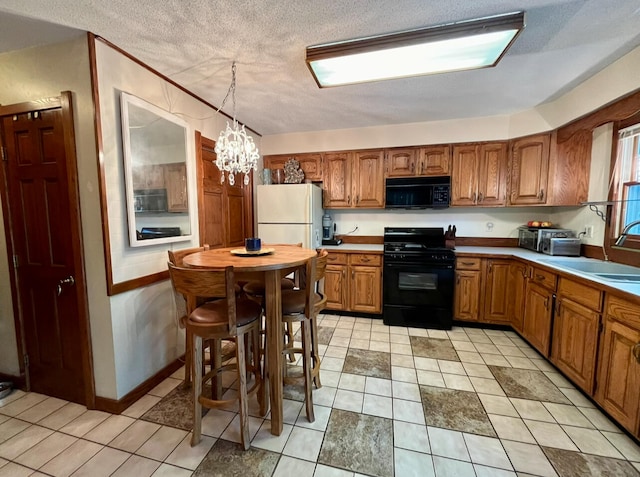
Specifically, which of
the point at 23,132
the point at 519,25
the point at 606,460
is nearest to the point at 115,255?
the point at 23,132

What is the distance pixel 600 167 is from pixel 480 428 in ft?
8.71

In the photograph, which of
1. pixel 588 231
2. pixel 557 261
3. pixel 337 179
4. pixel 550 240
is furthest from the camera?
pixel 337 179

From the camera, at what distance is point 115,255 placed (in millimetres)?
1826

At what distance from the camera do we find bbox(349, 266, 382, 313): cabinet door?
3.40 metres

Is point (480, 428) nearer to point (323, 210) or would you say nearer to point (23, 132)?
point (323, 210)

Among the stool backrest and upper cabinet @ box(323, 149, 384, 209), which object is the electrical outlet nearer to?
upper cabinet @ box(323, 149, 384, 209)

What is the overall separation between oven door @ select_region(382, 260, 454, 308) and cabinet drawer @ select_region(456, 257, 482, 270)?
151 millimetres

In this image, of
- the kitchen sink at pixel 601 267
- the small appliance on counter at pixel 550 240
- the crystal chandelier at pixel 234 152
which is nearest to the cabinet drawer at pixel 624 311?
the kitchen sink at pixel 601 267

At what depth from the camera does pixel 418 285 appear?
3213mm

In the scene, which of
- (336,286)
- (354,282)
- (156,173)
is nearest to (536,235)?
(354,282)

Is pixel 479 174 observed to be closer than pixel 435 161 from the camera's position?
Yes

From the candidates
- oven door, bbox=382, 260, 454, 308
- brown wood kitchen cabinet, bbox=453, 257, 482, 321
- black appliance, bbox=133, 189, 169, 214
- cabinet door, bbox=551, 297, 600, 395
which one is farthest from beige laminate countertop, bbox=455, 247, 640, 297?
black appliance, bbox=133, 189, 169, 214

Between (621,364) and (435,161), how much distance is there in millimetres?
2524

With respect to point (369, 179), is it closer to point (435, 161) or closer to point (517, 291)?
point (435, 161)
